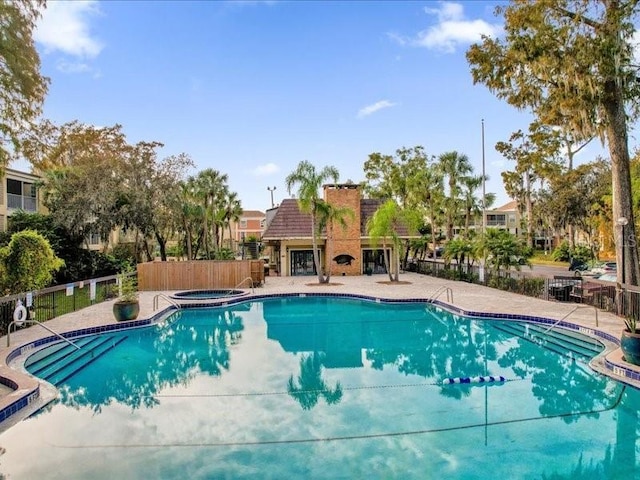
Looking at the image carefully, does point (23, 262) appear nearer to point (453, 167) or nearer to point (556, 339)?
point (556, 339)

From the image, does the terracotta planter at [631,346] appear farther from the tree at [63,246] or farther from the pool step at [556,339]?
the tree at [63,246]

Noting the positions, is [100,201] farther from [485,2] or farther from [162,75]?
[485,2]

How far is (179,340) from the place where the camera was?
12.2 m

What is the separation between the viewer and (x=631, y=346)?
7930 millimetres

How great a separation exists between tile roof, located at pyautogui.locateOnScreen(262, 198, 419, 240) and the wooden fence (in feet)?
17.8

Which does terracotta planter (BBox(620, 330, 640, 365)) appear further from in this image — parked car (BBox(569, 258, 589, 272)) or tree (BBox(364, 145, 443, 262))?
tree (BBox(364, 145, 443, 262))

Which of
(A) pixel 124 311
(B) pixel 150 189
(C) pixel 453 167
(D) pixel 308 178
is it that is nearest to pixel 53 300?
(A) pixel 124 311

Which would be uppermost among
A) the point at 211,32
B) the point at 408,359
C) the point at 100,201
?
the point at 211,32

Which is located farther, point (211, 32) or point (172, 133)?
point (172, 133)

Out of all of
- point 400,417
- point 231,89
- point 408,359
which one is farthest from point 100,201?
point 400,417

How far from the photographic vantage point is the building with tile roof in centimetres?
2689

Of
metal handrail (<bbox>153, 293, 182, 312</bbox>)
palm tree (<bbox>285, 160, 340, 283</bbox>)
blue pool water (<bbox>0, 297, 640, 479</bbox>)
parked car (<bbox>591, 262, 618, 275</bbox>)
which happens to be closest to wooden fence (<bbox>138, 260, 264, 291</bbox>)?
metal handrail (<bbox>153, 293, 182, 312</bbox>)

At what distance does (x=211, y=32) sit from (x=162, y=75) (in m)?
3.25

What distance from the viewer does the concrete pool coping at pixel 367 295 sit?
7.32m
